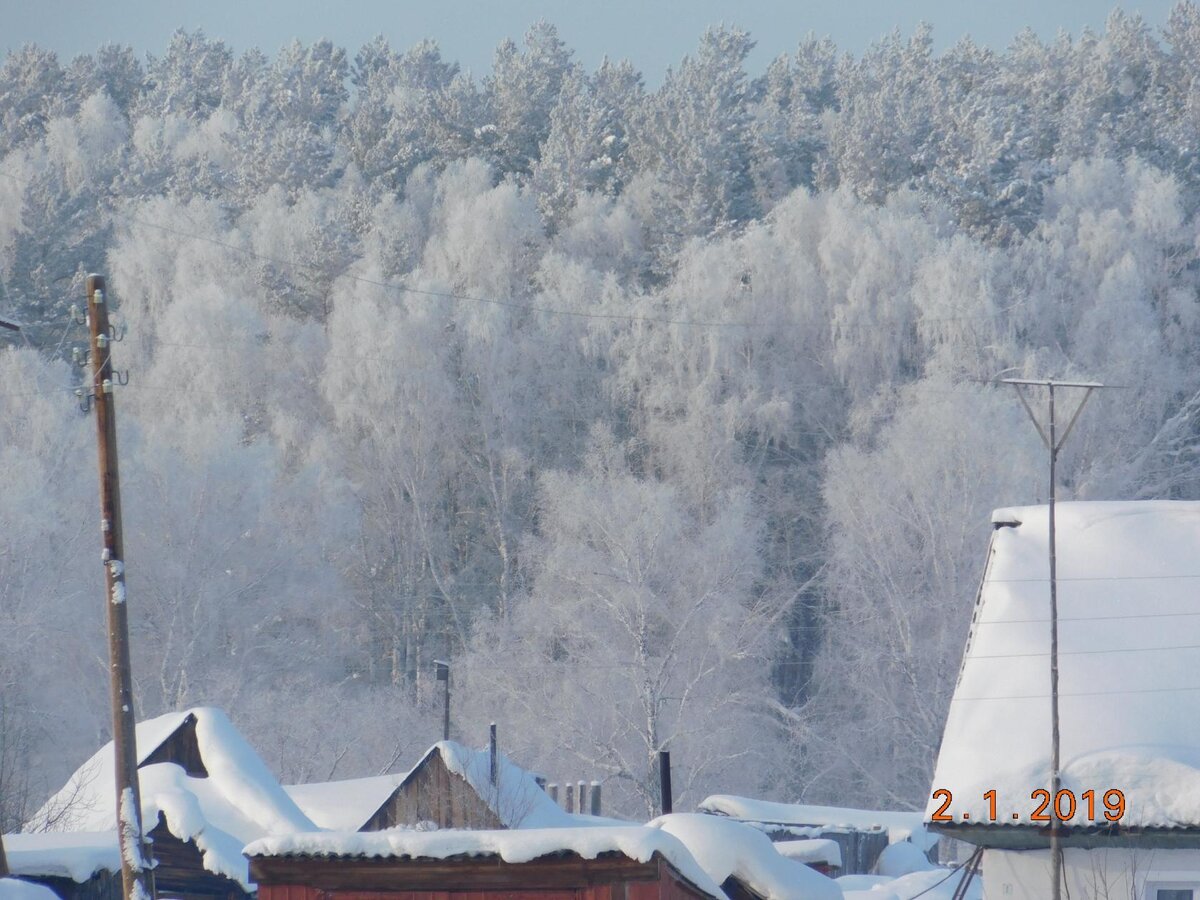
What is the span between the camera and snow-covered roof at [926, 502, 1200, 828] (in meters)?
12.7

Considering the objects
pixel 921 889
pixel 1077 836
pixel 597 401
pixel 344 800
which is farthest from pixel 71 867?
pixel 597 401

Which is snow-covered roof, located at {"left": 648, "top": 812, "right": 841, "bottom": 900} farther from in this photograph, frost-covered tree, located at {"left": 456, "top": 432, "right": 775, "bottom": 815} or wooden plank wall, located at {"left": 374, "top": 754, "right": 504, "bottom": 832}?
frost-covered tree, located at {"left": 456, "top": 432, "right": 775, "bottom": 815}

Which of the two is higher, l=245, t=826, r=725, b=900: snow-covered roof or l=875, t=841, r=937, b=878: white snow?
l=245, t=826, r=725, b=900: snow-covered roof

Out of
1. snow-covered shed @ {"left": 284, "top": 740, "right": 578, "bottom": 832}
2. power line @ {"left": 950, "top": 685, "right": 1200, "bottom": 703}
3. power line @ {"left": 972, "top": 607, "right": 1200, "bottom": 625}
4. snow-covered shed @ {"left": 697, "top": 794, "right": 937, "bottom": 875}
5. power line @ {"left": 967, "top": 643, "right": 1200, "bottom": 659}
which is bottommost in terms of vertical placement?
snow-covered shed @ {"left": 697, "top": 794, "right": 937, "bottom": 875}

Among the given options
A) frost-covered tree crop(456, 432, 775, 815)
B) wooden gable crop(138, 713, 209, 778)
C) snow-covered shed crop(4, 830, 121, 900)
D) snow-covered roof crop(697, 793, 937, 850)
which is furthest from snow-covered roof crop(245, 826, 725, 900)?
frost-covered tree crop(456, 432, 775, 815)

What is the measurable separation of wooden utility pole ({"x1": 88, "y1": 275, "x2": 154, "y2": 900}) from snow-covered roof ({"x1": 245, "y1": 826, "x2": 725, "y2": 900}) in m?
2.49

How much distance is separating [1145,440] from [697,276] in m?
13.8

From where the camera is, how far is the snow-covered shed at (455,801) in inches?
966

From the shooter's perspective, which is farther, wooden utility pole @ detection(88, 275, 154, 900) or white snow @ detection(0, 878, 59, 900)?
white snow @ detection(0, 878, 59, 900)

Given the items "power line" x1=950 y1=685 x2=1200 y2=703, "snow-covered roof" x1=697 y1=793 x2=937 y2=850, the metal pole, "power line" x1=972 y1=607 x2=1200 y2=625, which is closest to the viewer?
the metal pole

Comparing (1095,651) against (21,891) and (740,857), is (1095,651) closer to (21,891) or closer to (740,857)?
(740,857)

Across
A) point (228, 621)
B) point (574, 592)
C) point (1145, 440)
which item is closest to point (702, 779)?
point (574, 592)

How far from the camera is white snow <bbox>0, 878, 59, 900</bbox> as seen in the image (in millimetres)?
13188
